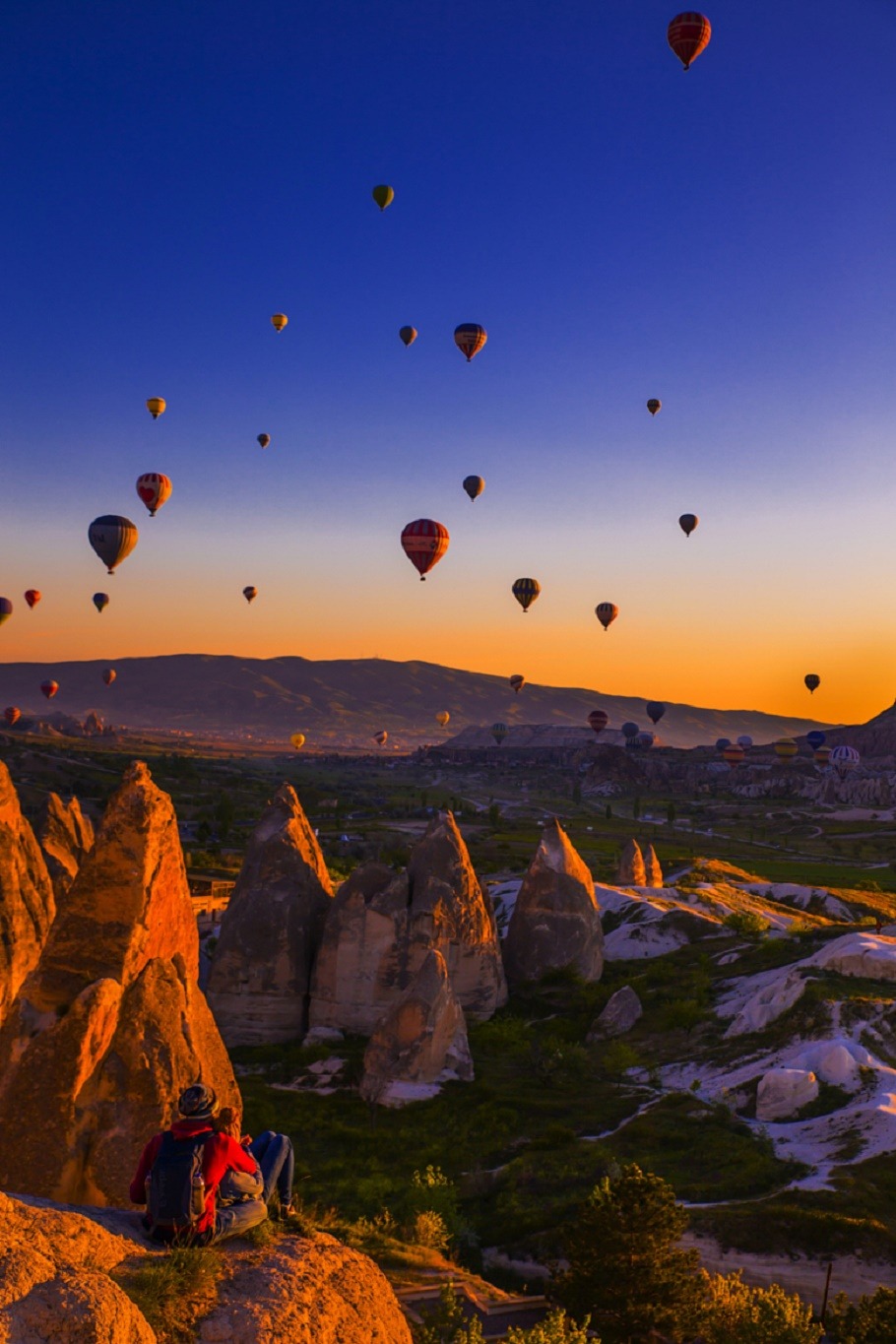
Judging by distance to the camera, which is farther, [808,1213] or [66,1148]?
[808,1213]

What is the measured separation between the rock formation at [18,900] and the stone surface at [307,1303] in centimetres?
1549

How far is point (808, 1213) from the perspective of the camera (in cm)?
1861

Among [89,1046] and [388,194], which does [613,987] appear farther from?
[388,194]

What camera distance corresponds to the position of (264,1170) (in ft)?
28.1

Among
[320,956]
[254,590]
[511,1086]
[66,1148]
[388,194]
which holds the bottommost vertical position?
[511,1086]

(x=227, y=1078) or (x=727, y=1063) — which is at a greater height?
(x=227, y=1078)

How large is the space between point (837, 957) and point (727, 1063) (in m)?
5.87

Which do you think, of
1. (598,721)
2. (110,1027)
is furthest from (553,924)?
(598,721)

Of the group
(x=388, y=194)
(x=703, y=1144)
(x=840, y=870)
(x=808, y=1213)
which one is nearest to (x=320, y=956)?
(x=703, y=1144)

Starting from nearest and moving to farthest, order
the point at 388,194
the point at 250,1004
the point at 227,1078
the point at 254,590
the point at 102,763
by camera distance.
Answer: the point at 227,1078 → the point at 250,1004 → the point at 388,194 → the point at 254,590 → the point at 102,763

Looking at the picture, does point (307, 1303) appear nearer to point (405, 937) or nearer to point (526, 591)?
point (405, 937)

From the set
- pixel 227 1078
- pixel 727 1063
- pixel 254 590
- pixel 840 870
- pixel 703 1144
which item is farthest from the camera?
pixel 254 590

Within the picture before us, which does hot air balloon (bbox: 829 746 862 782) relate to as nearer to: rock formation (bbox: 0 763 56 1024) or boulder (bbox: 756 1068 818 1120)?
boulder (bbox: 756 1068 818 1120)

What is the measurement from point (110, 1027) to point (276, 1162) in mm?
4796
